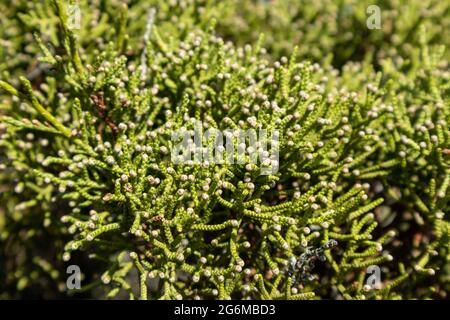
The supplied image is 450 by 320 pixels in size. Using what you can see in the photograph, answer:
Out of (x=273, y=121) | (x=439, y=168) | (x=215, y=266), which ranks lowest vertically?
(x=215, y=266)

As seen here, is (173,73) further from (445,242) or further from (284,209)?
(445,242)

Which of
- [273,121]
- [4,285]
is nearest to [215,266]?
[273,121]

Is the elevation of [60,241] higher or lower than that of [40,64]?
lower

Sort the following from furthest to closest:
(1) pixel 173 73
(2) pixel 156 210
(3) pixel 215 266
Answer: (1) pixel 173 73 → (3) pixel 215 266 → (2) pixel 156 210

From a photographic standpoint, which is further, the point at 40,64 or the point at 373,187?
the point at 40,64

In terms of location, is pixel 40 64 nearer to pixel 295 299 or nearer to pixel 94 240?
pixel 94 240

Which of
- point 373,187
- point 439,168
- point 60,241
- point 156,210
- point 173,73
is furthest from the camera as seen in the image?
point 60,241

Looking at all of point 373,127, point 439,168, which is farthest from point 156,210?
point 439,168
